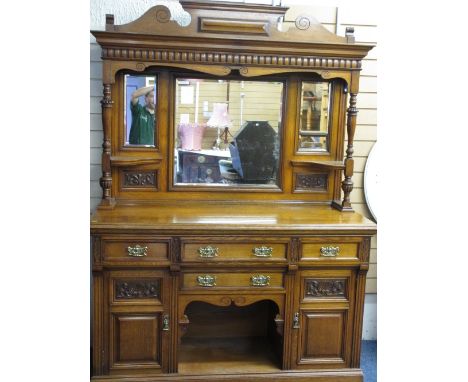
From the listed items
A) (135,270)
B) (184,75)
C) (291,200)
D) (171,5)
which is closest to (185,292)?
(135,270)

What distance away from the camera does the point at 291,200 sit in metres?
2.81

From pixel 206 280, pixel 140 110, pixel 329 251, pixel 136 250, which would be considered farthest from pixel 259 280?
pixel 140 110

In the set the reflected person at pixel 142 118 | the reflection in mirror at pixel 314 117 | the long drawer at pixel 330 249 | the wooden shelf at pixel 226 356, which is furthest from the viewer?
the reflection in mirror at pixel 314 117

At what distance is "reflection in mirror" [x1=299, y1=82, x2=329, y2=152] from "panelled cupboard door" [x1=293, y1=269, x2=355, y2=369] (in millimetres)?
769

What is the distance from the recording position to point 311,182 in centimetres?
283

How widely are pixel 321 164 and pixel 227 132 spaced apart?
0.56 meters

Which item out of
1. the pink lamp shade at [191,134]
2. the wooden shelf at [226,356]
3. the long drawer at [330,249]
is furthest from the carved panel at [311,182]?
the wooden shelf at [226,356]

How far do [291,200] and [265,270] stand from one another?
560 millimetres

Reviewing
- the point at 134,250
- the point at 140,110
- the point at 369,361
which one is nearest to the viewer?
the point at 134,250

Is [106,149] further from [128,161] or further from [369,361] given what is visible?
[369,361]

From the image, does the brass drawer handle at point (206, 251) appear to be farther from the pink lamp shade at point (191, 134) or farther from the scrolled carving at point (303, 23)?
the scrolled carving at point (303, 23)

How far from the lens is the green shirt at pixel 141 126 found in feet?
8.67

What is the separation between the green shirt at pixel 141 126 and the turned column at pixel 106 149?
150 mm
